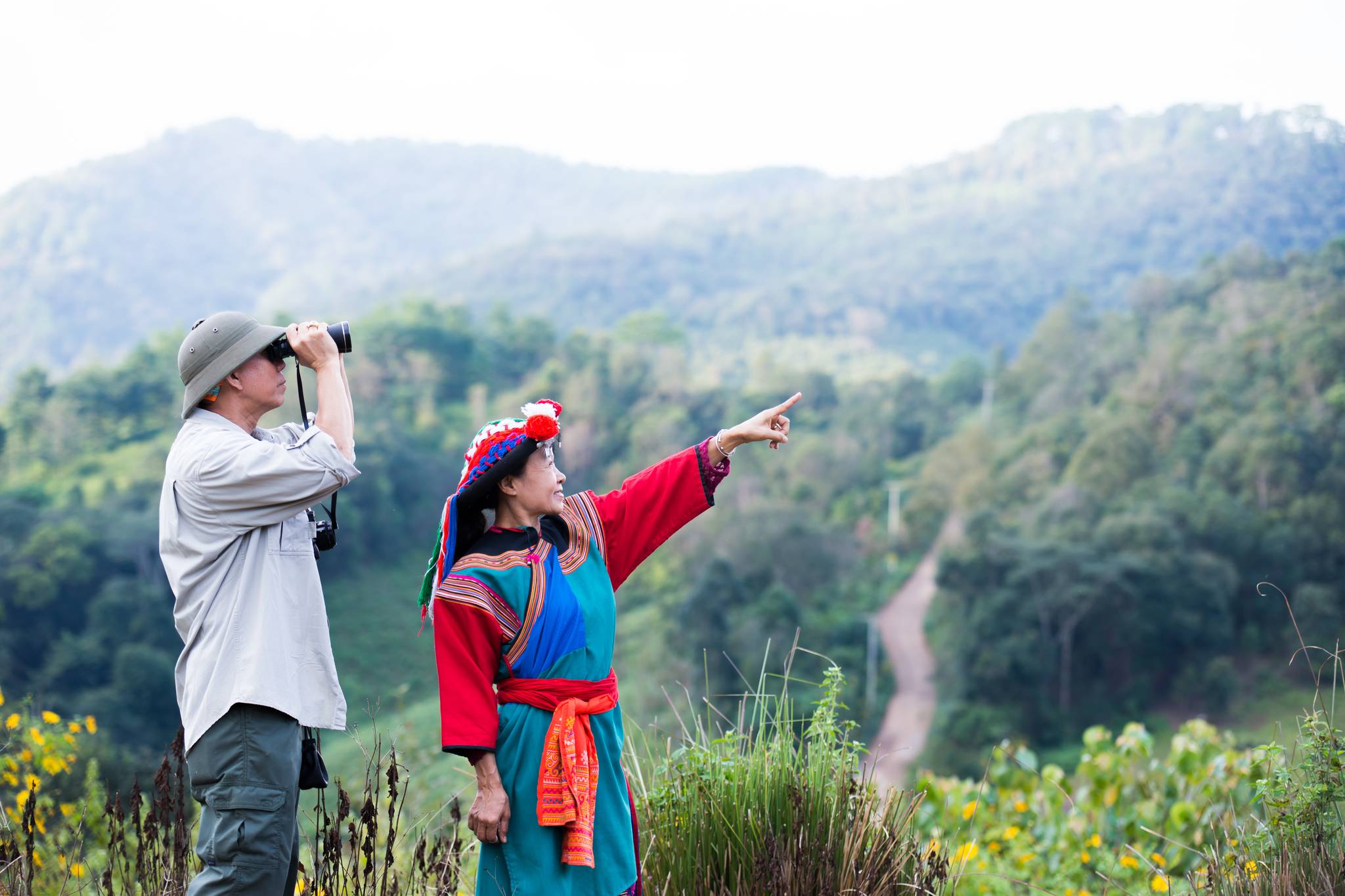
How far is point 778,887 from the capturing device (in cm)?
229

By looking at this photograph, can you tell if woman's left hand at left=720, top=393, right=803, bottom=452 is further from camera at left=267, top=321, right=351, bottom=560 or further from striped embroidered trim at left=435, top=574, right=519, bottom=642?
camera at left=267, top=321, right=351, bottom=560

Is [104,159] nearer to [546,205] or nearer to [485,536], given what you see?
[546,205]

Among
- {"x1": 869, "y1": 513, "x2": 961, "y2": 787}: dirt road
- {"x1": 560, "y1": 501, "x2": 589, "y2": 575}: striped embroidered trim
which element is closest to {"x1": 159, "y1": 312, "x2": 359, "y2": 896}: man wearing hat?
{"x1": 560, "y1": 501, "x2": 589, "y2": 575}: striped embroidered trim

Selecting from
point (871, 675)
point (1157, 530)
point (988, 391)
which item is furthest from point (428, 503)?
point (988, 391)

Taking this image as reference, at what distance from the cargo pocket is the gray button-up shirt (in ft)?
0.41

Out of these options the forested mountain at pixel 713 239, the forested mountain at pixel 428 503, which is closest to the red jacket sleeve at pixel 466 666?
the forested mountain at pixel 428 503

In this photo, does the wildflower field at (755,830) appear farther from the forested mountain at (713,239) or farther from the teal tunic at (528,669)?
the forested mountain at (713,239)

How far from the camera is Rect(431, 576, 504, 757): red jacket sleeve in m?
1.88

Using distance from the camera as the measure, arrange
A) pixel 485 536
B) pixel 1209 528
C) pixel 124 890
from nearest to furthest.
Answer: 1. pixel 485 536
2. pixel 124 890
3. pixel 1209 528

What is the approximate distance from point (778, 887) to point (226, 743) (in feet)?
3.74

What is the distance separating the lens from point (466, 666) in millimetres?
1901

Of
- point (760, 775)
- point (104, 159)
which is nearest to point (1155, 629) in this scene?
point (760, 775)

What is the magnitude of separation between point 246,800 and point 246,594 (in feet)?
1.14

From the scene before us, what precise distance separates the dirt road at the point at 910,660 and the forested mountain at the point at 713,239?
30.7 m
